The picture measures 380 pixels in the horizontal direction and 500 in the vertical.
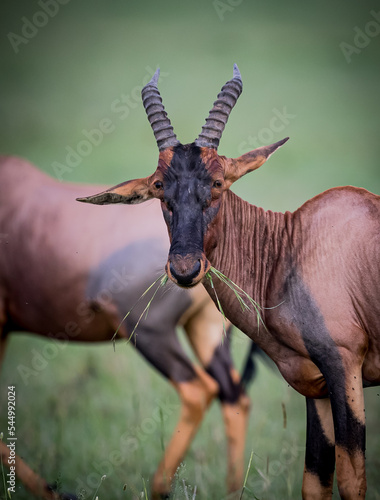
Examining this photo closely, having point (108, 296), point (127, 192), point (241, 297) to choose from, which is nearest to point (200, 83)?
point (108, 296)

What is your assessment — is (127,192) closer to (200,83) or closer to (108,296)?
(108,296)

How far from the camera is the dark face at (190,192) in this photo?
13.5 ft

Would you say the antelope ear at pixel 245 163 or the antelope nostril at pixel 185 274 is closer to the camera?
the antelope nostril at pixel 185 274

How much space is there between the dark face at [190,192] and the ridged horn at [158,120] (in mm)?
138

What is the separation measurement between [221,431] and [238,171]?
A: 415 centimetres

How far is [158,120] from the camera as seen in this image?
4.57 metres

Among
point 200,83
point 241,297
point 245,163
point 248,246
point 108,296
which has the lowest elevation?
point 108,296

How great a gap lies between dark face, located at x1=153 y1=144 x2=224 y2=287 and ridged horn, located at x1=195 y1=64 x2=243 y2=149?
121mm

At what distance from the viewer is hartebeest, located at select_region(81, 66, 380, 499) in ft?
13.5

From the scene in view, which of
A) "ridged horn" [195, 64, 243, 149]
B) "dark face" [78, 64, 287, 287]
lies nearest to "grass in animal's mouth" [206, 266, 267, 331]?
"dark face" [78, 64, 287, 287]

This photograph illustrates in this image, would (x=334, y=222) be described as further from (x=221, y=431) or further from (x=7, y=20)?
(x=7, y=20)

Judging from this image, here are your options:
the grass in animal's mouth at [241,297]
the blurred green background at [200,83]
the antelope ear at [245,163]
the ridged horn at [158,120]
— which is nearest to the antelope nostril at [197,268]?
the grass in animal's mouth at [241,297]

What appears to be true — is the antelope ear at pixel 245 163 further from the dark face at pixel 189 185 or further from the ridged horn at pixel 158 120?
the ridged horn at pixel 158 120

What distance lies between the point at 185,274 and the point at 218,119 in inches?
45.8
